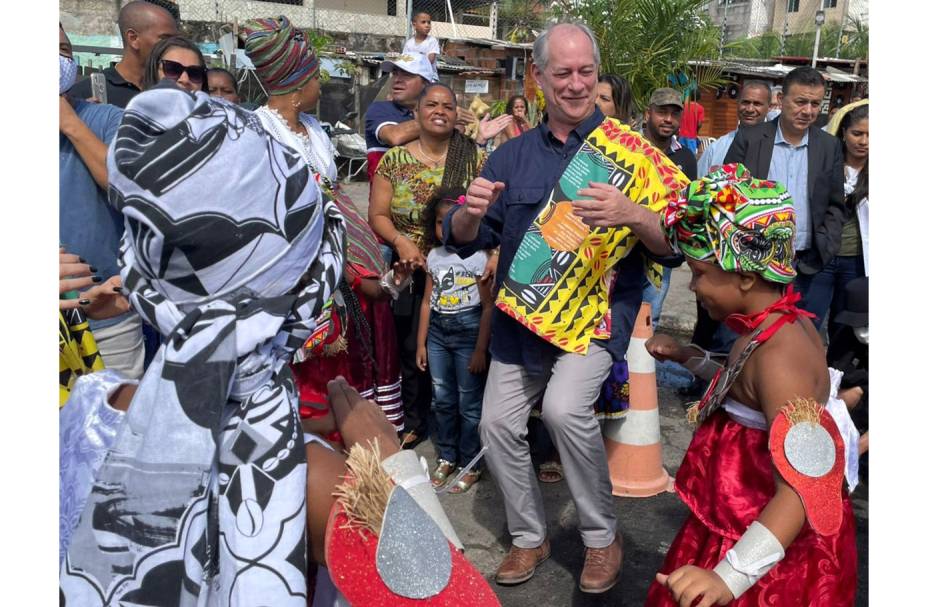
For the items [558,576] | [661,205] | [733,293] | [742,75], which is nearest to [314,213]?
[733,293]

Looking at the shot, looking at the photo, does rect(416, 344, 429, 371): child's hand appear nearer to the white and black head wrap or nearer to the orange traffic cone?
the orange traffic cone

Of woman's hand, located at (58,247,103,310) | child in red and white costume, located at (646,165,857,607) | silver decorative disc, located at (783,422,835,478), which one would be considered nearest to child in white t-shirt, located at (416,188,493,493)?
child in red and white costume, located at (646,165,857,607)

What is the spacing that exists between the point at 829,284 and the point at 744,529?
138 inches

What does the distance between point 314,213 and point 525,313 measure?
176 cm

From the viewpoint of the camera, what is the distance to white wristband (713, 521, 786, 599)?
6.82ft

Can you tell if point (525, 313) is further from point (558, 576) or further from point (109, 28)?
point (109, 28)

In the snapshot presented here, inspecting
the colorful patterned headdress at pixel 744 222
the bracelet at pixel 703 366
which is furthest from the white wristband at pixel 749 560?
the bracelet at pixel 703 366

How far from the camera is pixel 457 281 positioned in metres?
4.22

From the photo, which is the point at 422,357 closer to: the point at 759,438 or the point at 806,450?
the point at 759,438

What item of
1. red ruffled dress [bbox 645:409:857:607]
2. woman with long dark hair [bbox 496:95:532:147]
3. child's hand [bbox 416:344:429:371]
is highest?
woman with long dark hair [bbox 496:95:532:147]

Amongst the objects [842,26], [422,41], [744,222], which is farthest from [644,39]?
[842,26]

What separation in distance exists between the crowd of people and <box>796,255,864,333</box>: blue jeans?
0.12 ft

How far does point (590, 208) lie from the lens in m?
2.80

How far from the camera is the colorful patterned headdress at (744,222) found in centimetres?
233
